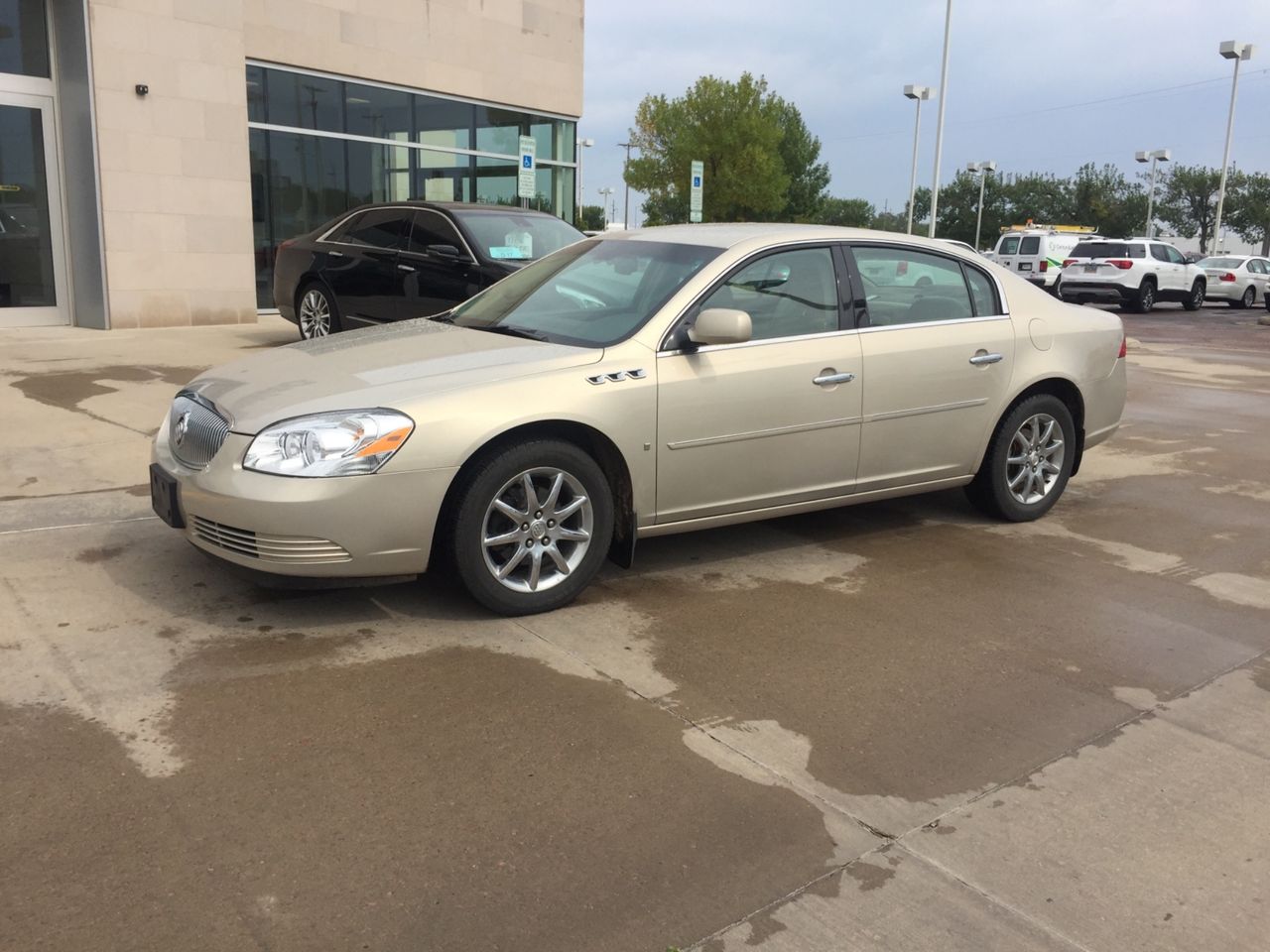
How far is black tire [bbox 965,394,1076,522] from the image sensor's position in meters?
6.11

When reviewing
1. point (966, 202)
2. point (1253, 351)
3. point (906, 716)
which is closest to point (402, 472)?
point (906, 716)

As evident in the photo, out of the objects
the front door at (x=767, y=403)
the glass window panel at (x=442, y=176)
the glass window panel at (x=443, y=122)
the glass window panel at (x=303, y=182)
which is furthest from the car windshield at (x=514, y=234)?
the glass window panel at (x=443, y=122)

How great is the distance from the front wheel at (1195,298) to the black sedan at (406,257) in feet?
81.4

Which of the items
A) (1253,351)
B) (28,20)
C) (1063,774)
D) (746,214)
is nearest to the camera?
(1063,774)

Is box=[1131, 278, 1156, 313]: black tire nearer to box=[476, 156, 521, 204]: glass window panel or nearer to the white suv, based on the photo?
the white suv

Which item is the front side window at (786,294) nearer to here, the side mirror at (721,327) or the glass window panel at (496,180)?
the side mirror at (721,327)

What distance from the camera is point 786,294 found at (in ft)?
17.5

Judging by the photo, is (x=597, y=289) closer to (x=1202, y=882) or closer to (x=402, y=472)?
(x=402, y=472)

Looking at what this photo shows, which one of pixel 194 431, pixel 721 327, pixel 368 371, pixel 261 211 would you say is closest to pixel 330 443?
pixel 368 371

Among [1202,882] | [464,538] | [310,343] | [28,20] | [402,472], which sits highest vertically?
[28,20]

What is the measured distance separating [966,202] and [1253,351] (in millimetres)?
76246

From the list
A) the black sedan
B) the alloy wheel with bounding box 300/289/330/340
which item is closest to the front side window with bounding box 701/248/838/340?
the black sedan

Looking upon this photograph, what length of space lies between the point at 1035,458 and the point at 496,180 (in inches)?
602

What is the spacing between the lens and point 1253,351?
17.9m
